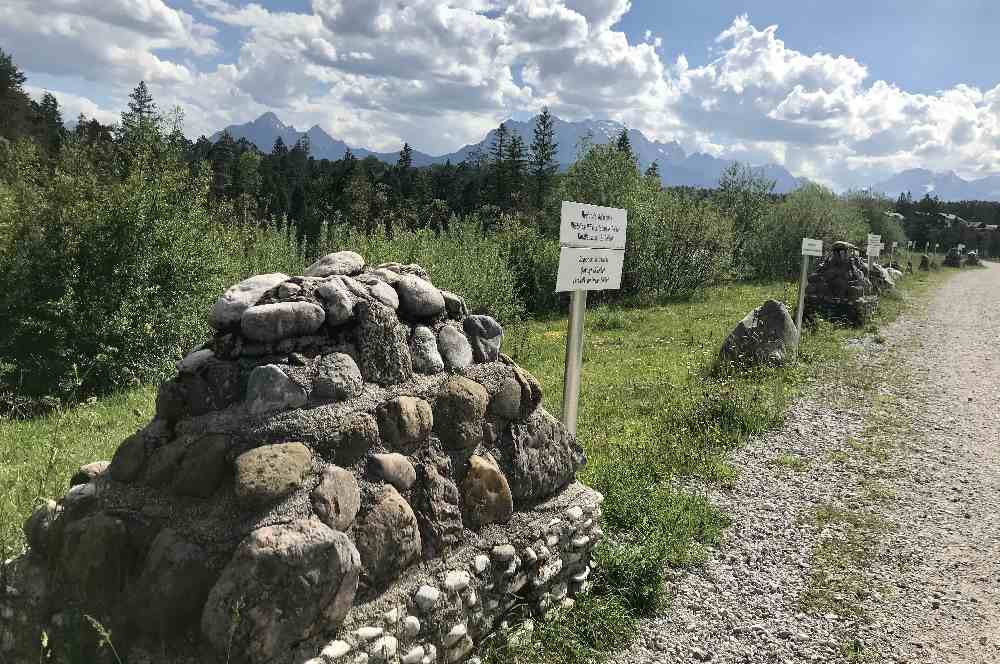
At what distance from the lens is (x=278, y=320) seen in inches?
125

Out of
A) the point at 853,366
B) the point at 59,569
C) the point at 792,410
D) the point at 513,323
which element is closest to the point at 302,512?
the point at 59,569

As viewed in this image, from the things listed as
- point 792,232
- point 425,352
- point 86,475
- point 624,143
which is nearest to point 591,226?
point 425,352

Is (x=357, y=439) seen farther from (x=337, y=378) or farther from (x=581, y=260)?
(x=581, y=260)

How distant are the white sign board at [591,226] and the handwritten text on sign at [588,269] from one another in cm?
6

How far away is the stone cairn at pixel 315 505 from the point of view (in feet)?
8.41

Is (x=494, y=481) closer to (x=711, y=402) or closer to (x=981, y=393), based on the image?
(x=711, y=402)

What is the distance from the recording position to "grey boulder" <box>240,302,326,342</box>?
10.3ft

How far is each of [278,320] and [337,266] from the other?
785 millimetres

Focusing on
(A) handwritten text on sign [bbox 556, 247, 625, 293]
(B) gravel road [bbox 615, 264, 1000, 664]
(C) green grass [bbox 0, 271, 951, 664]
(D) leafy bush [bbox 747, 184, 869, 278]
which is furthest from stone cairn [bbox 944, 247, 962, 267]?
(A) handwritten text on sign [bbox 556, 247, 625, 293]

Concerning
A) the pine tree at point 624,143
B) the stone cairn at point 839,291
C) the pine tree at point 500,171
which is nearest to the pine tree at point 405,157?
the pine tree at point 500,171

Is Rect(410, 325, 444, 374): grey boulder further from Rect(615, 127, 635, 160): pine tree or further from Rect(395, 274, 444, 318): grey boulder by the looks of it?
Rect(615, 127, 635, 160): pine tree

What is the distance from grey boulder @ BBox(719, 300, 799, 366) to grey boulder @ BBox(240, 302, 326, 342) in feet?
27.5

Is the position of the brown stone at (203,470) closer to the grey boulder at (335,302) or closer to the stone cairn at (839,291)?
the grey boulder at (335,302)

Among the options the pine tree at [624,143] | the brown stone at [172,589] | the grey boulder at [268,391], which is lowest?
the brown stone at [172,589]
